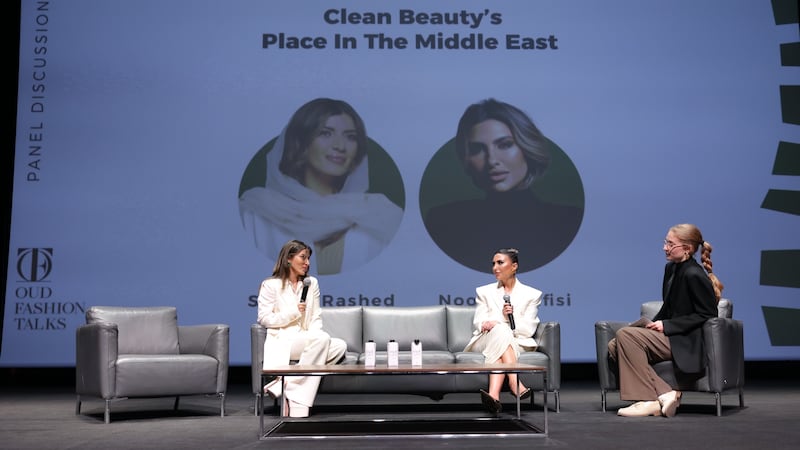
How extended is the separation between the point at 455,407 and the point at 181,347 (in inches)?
72.6

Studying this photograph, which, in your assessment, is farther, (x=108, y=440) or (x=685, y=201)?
(x=685, y=201)

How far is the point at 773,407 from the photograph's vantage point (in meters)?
5.31

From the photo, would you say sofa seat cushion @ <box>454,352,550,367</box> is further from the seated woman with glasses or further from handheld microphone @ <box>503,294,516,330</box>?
the seated woman with glasses

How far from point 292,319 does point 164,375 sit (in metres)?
0.82

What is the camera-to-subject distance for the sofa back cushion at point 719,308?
18.4 feet

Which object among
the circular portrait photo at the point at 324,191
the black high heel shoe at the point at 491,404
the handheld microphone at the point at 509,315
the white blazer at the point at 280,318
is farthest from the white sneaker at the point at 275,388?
the circular portrait photo at the point at 324,191

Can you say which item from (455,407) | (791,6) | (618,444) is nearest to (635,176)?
(791,6)

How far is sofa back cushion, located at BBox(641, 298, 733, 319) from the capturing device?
561cm

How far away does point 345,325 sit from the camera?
6125 millimetres

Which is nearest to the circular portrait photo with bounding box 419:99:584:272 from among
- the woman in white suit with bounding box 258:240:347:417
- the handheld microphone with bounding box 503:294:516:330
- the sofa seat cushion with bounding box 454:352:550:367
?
the sofa seat cushion with bounding box 454:352:550:367

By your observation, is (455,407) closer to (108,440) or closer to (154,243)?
(108,440)

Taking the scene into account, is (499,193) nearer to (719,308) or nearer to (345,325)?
(345,325)

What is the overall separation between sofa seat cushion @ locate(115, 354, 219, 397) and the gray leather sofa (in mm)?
323

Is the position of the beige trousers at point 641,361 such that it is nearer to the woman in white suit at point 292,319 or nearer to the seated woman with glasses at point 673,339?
the seated woman with glasses at point 673,339
